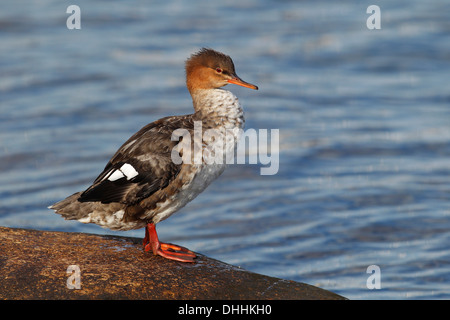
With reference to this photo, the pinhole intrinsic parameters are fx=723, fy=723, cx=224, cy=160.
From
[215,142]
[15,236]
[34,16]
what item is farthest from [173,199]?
[34,16]

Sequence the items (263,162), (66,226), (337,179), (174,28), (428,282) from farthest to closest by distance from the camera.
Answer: (174,28), (263,162), (337,179), (66,226), (428,282)

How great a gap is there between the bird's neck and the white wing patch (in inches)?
28.1

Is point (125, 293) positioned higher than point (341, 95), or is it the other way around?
point (341, 95)

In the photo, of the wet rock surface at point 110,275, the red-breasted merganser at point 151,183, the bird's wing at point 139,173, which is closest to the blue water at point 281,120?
the wet rock surface at point 110,275

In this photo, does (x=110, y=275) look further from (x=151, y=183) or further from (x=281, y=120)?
(x=281, y=120)

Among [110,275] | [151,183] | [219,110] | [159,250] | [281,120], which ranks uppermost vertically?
→ [281,120]

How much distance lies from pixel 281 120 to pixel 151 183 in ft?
19.2

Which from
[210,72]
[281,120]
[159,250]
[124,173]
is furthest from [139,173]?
[281,120]

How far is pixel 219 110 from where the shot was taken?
6016 millimetres

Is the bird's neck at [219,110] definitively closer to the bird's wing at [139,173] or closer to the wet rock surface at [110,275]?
the bird's wing at [139,173]

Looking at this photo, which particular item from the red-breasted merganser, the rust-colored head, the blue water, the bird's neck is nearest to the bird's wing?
the red-breasted merganser

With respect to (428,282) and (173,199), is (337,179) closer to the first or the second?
(428,282)

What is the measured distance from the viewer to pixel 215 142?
5.72 meters

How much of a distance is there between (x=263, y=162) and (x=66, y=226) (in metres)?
3.10
